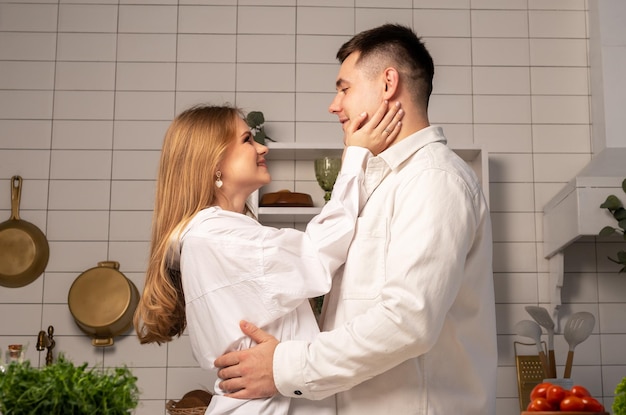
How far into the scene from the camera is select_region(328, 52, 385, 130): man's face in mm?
2164

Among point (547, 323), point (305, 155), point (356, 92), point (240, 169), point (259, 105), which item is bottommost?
point (547, 323)

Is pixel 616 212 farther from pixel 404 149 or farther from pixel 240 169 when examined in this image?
pixel 240 169

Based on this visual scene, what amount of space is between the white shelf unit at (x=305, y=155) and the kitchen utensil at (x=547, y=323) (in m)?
0.53

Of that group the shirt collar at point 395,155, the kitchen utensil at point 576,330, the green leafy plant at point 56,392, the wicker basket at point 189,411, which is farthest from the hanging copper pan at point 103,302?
the green leafy plant at point 56,392

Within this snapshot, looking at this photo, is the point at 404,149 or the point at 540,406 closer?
the point at 540,406

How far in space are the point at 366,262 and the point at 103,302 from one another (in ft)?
7.00

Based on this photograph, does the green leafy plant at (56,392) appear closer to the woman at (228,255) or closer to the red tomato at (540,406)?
the woman at (228,255)

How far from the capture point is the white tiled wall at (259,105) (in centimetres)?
394

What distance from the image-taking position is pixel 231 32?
4.12 m

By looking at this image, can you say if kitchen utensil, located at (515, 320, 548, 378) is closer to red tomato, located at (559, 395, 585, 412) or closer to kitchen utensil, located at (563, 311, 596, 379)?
kitchen utensil, located at (563, 311, 596, 379)

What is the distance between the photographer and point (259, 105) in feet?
13.3

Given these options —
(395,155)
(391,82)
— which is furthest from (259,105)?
(395,155)

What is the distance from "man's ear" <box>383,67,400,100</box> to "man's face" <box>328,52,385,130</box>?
1 centimetres

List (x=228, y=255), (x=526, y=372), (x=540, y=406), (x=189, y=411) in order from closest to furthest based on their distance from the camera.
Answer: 1. (x=540, y=406)
2. (x=228, y=255)
3. (x=189, y=411)
4. (x=526, y=372)
